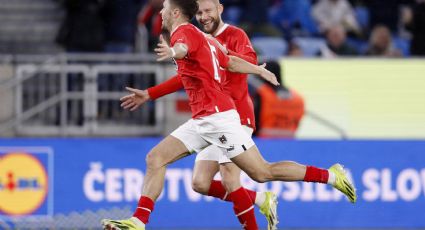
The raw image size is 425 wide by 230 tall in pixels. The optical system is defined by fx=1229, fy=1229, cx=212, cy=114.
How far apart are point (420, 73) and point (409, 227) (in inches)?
92.3

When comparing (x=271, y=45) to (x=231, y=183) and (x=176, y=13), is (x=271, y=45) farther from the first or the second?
(x=176, y=13)

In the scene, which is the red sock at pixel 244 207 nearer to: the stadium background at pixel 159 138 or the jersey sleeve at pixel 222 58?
the jersey sleeve at pixel 222 58

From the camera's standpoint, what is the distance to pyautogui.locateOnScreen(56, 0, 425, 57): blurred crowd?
17.1m

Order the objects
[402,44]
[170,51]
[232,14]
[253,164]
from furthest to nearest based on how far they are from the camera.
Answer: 1. [402,44]
2. [232,14]
3. [253,164]
4. [170,51]

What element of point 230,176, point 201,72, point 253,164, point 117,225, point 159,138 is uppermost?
point 201,72

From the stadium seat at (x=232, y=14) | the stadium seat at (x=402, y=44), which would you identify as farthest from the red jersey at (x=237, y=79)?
the stadium seat at (x=402, y=44)

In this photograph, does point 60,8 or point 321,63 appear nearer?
point 321,63

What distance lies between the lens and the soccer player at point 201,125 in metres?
10.2

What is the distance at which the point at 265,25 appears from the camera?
17719 millimetres

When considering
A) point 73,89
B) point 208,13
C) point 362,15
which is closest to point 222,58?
point 208,13

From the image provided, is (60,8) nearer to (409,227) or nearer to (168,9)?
(409,227)

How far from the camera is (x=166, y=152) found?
1061cm

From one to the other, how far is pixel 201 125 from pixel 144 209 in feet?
2.83

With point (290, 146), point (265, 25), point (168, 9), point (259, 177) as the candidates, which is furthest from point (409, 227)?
point (168, 9)
